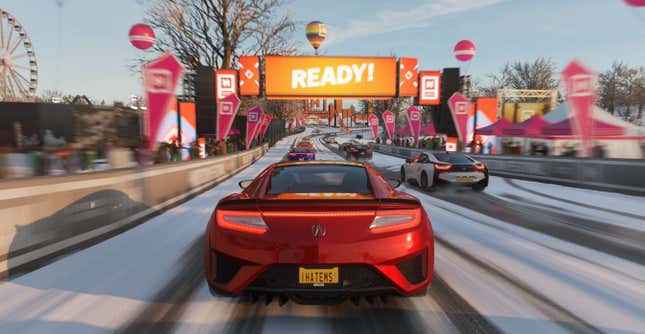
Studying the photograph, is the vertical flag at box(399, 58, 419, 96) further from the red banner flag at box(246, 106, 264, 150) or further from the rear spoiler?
the rear spoiler

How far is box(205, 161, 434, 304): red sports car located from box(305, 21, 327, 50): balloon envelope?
29.2 m

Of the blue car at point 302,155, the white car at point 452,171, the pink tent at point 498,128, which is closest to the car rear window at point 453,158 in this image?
the white car at point 452,171

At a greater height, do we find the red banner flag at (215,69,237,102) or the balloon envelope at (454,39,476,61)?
the balloon envelope at (454,39,476,61)

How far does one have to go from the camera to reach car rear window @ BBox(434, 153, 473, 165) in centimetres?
1028

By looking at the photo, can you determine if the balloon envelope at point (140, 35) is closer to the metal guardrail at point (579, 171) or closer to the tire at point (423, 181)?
the tire at point (423, 181)

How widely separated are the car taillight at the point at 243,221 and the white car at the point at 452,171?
28.4 feet

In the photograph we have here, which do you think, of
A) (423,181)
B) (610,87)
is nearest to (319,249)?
(423,181)

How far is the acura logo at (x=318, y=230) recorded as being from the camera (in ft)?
7.71

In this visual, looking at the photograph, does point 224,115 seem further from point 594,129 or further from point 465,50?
point 594,129

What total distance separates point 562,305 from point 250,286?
265 centimetres

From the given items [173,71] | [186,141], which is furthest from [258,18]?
[173,71]

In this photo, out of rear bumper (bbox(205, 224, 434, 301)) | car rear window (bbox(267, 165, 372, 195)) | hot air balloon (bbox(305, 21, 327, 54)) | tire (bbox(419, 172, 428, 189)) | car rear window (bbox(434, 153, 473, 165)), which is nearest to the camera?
rear bumper (bbox(205, 224, 434, 301))

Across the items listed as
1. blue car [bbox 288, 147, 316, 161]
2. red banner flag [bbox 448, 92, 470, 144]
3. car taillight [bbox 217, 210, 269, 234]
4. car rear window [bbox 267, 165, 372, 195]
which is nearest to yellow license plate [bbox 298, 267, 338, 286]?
car taillight [bbox 217, 210, 269, 234]

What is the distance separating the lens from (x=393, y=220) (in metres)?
2.49
